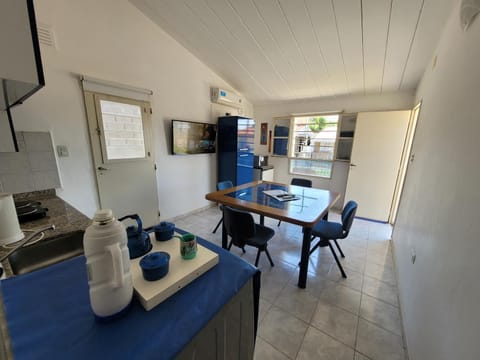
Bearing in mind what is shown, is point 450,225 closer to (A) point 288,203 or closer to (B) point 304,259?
(B) point 304,259

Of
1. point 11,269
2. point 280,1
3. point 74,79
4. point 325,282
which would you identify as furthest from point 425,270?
point 74,79

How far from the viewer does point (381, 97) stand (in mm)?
3549

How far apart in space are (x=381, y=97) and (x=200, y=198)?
3.95 m

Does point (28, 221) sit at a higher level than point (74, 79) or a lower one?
lower

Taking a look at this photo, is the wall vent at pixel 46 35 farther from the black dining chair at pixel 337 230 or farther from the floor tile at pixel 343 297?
the floor tile at pixel 343 297

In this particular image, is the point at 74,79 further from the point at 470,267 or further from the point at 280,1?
the point at 470,267

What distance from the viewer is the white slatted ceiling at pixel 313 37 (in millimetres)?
1900

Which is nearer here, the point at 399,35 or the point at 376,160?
the point at 399,35

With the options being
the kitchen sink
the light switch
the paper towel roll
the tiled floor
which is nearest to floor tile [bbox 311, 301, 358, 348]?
the tiled floor

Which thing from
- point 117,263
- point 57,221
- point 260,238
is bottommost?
point 260,238

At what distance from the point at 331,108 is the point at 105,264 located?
4.57 meters

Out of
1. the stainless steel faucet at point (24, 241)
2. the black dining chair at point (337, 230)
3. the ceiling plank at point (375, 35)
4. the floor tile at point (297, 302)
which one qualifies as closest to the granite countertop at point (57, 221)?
the stainless steel faucet at point (24, 241)

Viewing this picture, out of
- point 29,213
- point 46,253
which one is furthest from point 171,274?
point 29,213

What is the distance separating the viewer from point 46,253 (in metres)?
1.10
